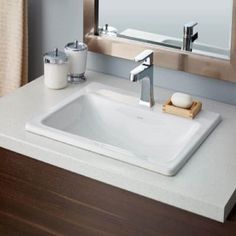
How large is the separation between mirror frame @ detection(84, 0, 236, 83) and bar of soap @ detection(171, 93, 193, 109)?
124mm

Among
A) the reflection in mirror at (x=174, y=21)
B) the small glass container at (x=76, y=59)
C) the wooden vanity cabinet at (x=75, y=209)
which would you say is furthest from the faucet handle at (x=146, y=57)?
the wooden vanity cabinet at (x=75, y=209)

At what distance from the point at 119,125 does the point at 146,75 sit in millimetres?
177

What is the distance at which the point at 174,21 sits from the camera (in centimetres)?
184

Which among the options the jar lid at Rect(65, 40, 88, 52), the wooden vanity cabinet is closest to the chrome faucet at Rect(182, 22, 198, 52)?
the jar lid at Rect(65, 40, 88, 52)

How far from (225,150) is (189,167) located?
0.47 feet

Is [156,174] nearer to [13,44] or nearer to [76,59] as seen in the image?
[76,59]

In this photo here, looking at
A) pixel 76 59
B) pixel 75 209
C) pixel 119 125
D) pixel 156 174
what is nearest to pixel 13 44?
pixel 76 59

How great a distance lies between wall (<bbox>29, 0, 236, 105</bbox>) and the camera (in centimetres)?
187

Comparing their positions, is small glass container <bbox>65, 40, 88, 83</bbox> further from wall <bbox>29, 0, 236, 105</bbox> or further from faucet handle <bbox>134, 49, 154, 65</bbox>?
faucet handle <bbox>134, 49, 154, 65</bbox>

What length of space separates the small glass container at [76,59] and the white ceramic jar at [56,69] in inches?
1.1

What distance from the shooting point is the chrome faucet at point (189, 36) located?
71.4 inches

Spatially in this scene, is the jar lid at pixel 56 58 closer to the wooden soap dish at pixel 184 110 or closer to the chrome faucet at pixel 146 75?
the chrome faucet at pixel 146 75

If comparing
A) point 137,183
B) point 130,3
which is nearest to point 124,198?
point 137,183

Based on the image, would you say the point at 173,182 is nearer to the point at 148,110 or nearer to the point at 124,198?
the point at 124,198
